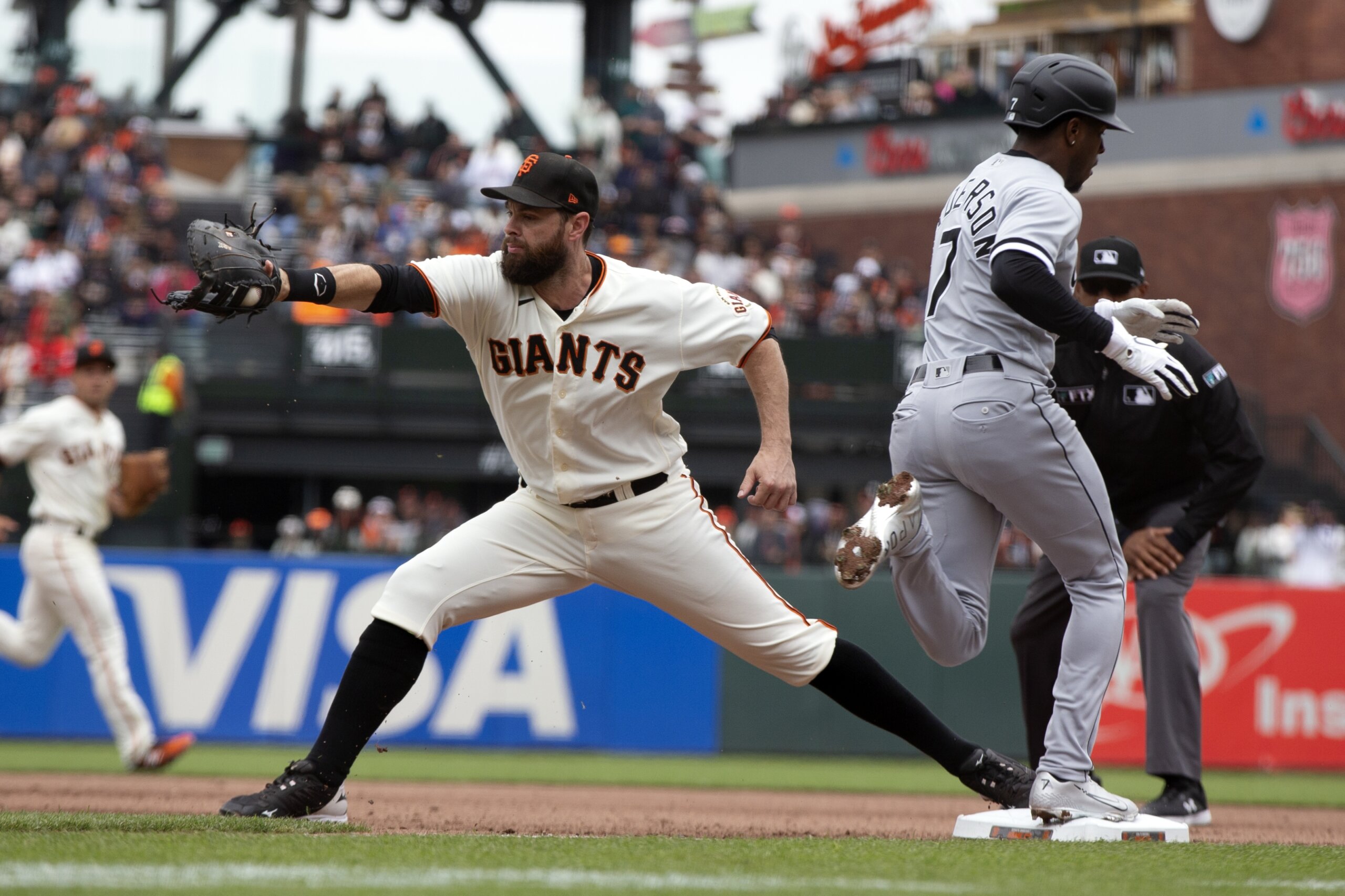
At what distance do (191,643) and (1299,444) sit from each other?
52.3 feet

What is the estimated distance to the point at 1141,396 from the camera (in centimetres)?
604

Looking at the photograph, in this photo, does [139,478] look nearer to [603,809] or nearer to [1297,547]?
[603,809]

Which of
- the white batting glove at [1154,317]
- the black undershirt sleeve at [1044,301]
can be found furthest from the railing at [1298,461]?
the black undershirt sleeve at [1044,301]

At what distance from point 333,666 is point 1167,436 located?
6647 mm

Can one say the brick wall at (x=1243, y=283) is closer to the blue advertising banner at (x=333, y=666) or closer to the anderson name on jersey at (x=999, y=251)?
the blue advertising banner at (x=333, y=666)

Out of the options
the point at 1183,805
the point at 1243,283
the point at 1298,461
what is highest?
the point at 1243,283

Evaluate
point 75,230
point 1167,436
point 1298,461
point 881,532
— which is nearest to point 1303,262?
point 1298,461


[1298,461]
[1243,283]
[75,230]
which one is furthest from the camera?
[1243,283]

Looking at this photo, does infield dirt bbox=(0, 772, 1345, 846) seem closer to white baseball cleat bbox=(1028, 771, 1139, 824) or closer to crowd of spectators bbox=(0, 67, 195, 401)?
white baseball cleat bbox=(1028, 771, 1139, 824)

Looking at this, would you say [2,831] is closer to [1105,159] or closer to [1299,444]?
[1299,444]

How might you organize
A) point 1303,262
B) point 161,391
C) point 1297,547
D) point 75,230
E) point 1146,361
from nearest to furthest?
1. point 1146,361
2. point 1297,547
3. point 161,391
4. point 75,230
5. point 1303,262

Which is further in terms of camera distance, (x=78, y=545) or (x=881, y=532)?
(x=78, y=545)

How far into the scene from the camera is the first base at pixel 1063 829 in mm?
4879

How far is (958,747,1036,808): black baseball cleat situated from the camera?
5.15 meters
